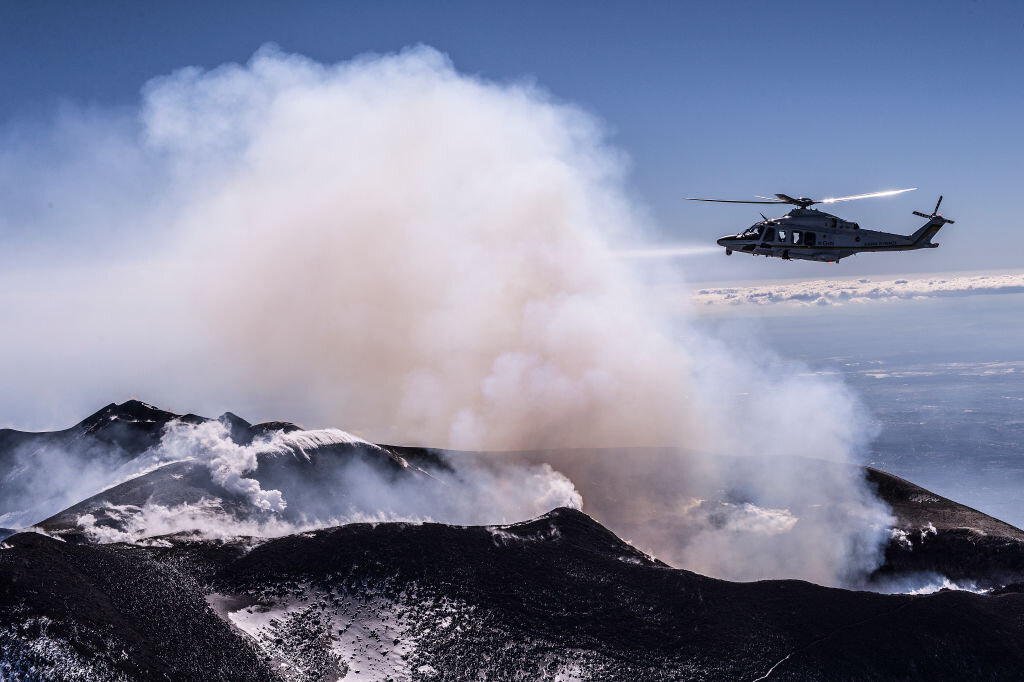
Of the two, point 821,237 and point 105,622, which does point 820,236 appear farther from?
point 105,622

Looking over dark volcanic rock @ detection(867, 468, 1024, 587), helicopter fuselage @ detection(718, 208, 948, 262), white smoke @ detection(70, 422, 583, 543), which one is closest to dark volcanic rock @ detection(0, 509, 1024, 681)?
dark volcanic rock @ detection(867, 468, 1024, 587)

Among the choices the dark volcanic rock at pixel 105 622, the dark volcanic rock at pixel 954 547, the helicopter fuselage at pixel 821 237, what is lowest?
the dark volcanic rock at pixel 105 622

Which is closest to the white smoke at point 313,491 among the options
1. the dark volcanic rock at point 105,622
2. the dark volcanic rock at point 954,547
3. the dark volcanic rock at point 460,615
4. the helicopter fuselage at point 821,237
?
the dark volcanic rock at point 460,615

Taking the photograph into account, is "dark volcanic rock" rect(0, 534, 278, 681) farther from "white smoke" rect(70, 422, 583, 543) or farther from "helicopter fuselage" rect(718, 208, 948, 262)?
"helicopter fuselage" rect(718, 208, 948, 262)

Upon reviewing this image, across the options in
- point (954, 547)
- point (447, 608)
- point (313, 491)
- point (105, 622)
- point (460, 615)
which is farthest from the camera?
point (313, 491)

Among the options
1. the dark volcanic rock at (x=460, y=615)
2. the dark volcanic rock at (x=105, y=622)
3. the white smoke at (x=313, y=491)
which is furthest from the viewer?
the white smoke at (x=313, y=491)

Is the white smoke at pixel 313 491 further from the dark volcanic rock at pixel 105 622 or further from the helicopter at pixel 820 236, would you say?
the helicopter at pixel 820 236

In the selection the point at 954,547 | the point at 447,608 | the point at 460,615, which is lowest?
the point at 460,615

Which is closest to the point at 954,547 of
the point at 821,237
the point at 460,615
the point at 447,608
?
the point at 821,237
